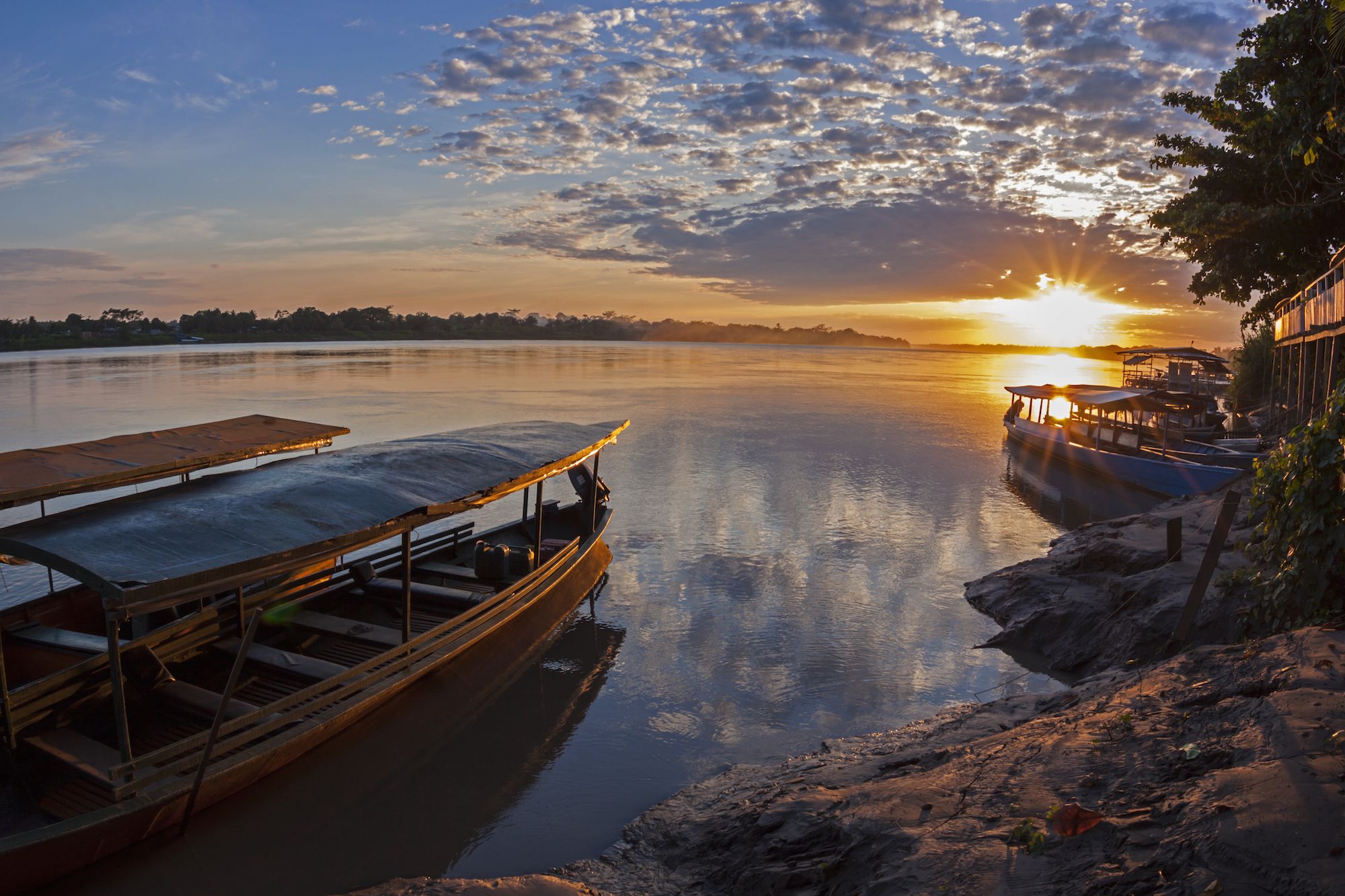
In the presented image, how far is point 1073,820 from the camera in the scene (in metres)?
4.54

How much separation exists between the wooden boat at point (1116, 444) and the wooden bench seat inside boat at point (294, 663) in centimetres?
2266

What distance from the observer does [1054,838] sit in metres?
4.52

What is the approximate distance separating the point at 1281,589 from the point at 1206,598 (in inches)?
100

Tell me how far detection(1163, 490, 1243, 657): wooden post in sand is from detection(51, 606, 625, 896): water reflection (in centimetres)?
721

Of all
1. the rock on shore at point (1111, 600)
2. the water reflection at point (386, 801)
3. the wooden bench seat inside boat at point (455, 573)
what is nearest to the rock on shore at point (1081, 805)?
the water reflection at point (386, 801)

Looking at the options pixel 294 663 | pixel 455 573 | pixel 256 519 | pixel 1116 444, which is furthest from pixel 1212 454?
pixel 256 519

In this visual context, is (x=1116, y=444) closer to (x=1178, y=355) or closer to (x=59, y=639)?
(x=1178, y=355)

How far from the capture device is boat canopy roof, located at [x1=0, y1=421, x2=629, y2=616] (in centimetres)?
605

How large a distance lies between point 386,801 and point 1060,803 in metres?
6.30

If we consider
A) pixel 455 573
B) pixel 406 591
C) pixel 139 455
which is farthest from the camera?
pixel 455 573

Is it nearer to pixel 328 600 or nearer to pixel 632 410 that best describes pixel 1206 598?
pixel 328 600

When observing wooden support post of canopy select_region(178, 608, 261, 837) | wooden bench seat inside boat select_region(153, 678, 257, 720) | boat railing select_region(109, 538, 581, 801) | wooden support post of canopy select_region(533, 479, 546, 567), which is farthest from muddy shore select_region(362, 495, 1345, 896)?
wooden support post of canopy select_region(533, 479, 546, 567)

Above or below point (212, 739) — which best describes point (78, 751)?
below

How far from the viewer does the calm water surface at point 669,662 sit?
283 inches
